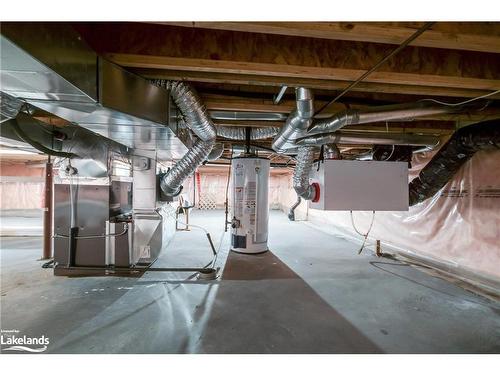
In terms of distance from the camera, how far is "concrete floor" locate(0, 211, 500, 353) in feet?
4.94

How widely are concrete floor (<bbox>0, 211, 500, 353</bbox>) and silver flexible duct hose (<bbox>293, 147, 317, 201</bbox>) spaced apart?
1040mm

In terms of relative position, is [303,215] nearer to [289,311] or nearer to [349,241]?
[349,241]

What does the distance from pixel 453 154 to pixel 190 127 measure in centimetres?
282

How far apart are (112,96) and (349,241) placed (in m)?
4.45

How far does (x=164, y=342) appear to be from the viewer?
4.91 ft

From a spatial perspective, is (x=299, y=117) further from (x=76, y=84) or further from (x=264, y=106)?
(x=76, y=84)

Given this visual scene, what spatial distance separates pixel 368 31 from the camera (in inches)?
45.1

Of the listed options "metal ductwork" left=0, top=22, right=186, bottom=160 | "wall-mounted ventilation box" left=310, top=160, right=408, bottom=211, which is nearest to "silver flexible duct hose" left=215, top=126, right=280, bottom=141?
"wall-mounted ventilation box" left=310, top=160, right=408, bottom=211

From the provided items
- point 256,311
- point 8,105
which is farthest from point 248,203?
point 8,105

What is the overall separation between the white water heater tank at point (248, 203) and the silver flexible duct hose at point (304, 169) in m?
0.59

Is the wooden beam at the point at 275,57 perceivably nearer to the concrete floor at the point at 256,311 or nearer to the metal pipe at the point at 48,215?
the concrete floor at the point at 256,311

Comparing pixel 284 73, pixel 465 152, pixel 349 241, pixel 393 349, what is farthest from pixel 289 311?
pixel 349 241

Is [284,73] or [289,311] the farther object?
[289,311]

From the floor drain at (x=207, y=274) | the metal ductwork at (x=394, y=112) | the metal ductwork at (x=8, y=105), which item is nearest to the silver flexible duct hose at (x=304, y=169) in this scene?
the metal ductwork at (x=394, y=112)
